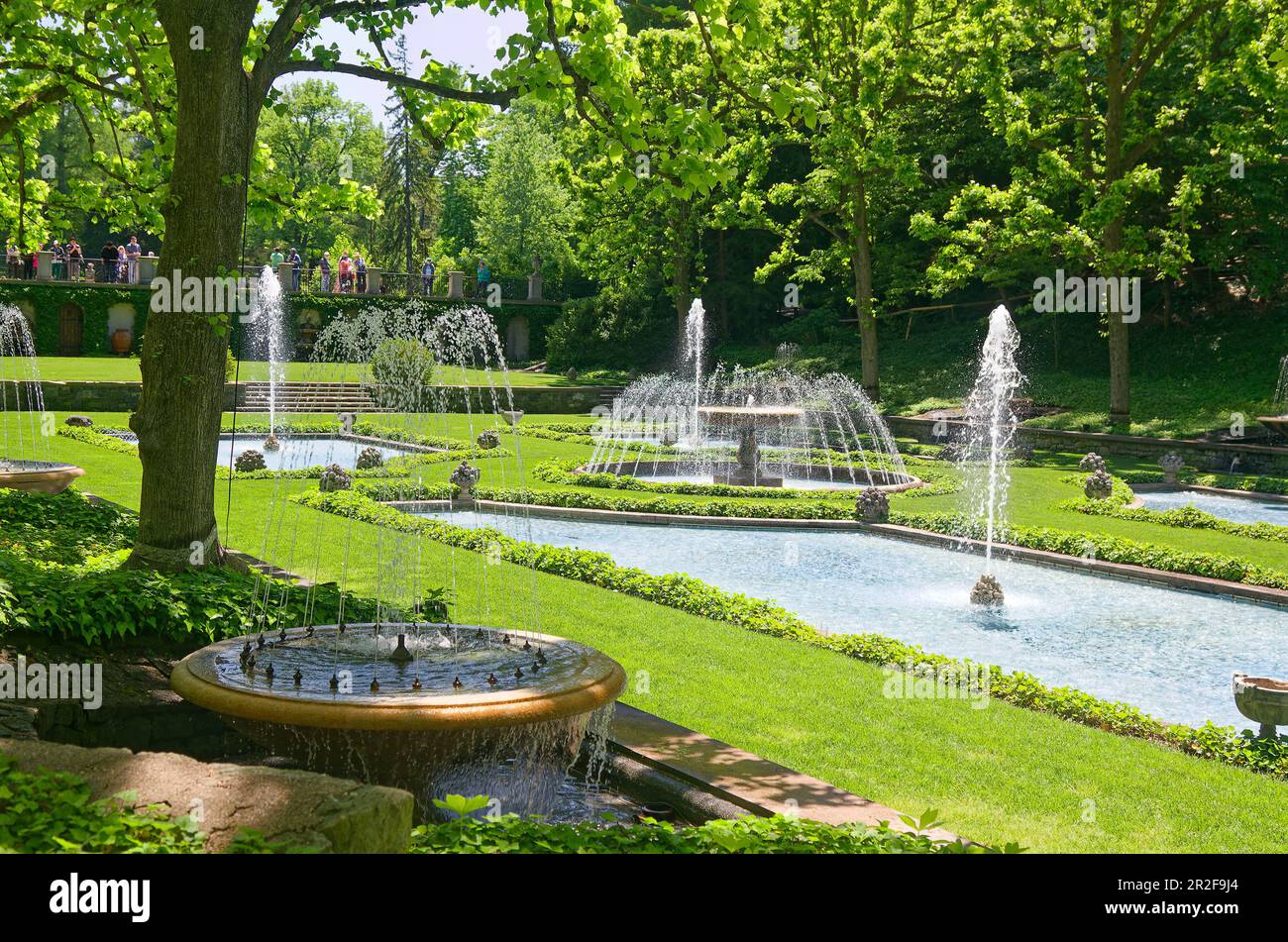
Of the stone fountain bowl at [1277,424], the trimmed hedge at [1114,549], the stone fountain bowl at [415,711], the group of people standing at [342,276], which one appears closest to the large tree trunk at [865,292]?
the stone fountain bowl at [1277,424]

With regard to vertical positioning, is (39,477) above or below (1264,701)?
above

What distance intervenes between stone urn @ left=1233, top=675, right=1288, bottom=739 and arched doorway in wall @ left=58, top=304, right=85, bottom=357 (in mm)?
44596

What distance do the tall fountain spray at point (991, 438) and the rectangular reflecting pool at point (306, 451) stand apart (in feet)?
40.4

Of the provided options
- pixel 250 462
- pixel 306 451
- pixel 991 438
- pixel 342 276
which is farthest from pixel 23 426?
pixel 342 276

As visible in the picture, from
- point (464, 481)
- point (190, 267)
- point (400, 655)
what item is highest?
point (190, 267)

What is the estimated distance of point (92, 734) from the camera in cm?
709

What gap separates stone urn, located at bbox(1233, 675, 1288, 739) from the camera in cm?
811

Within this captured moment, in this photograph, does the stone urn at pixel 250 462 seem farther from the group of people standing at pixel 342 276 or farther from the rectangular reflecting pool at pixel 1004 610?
the group of people standing at pixel 342 276

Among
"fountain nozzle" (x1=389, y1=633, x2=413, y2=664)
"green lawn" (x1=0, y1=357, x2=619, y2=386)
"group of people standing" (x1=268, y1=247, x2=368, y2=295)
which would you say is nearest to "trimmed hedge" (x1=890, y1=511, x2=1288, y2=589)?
"fountain nozzle" (x1=389, y1=633, x2=413, y2=664)

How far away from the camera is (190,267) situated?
30.9 ft

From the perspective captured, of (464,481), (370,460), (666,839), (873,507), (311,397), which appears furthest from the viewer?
(311,397)

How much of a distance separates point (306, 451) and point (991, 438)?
15851 mm

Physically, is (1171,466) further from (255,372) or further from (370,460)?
(255,372)
